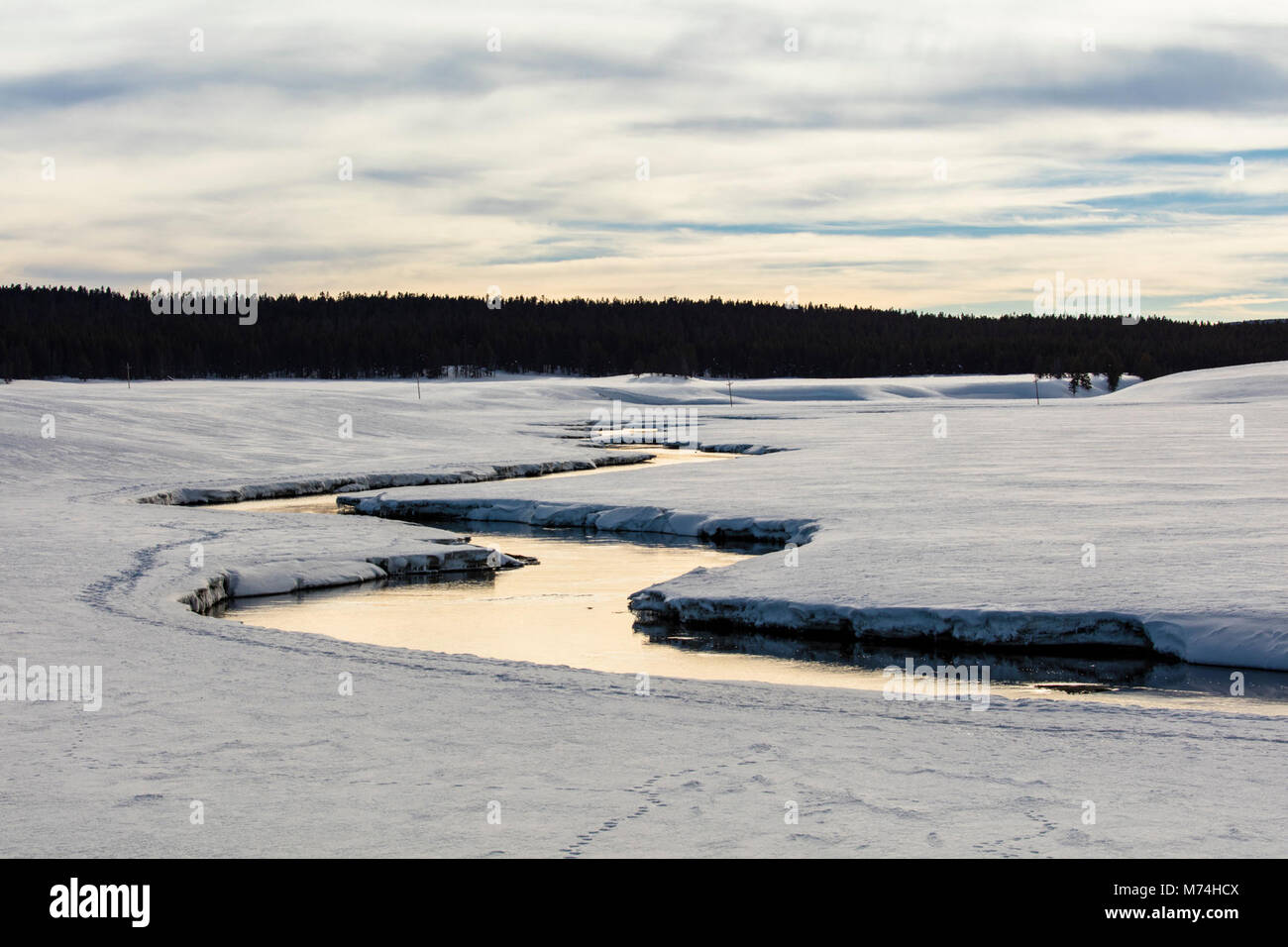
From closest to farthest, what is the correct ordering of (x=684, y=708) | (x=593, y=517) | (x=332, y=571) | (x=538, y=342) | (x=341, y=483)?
(x=684, y=708) → (x=332, y=571) → (x=593, y=517) → (x=341, y=483) → (x=538, y=342)

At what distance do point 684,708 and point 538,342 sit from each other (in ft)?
346

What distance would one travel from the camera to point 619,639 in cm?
1202

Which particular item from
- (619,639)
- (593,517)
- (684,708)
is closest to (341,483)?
(593,517)

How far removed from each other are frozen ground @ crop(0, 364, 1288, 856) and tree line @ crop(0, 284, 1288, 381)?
65.7 m

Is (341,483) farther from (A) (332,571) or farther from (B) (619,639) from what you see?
(B) (619,639)

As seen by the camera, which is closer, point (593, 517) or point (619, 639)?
point (619, 639)

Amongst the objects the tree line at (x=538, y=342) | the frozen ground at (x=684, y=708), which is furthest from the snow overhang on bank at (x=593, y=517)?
the tree line at (x=538, y=342)

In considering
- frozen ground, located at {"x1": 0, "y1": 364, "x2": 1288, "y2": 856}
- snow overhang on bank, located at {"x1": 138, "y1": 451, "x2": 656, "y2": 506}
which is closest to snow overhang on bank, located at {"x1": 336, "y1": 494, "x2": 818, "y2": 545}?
frozen ground, located at {"x1": 0, "y1": 364, "x2": 1288, "y2": 856}

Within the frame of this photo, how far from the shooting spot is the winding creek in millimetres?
9984

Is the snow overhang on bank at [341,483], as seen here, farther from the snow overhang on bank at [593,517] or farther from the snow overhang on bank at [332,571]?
the snow overhang on bank at [332,571]

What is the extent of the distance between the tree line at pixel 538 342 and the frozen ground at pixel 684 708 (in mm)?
65719

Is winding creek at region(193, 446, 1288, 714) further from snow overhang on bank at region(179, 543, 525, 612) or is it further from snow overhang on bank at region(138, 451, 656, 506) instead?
snow overhang on bank at region(138, 451, 656, 506)

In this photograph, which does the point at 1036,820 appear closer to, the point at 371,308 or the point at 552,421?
the point at 552,421
